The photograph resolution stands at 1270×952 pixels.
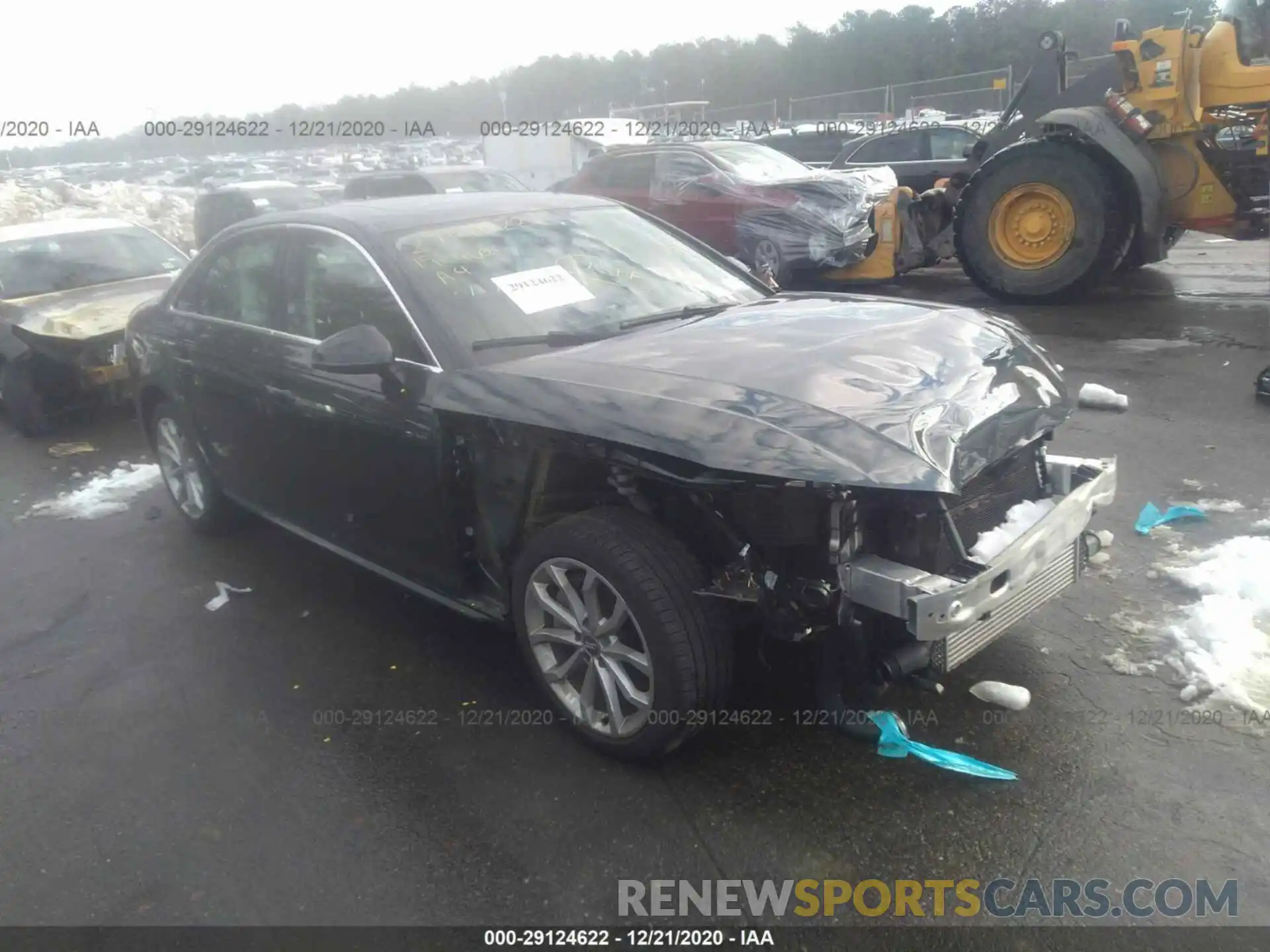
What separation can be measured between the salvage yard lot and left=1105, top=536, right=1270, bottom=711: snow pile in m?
0.10

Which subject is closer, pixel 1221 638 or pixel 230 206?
pixel 1221 638

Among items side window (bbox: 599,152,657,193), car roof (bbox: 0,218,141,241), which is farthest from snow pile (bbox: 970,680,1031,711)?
side window (bbox: 599,152,657,193)

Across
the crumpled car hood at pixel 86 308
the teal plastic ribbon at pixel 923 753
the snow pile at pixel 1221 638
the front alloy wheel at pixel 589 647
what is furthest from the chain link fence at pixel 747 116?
the teal plastic ribbon at pixel 923 753

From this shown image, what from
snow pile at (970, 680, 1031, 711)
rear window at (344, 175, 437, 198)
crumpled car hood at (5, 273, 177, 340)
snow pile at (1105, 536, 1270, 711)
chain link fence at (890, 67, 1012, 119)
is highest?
chain link fence at (890, 67, 1012, 119)

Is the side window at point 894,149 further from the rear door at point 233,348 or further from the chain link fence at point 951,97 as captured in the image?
the chain link fence at point 951,97

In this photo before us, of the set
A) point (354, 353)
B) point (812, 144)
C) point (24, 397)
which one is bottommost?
point (24, 397)

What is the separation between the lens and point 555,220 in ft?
13.3

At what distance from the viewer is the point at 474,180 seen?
15367mm

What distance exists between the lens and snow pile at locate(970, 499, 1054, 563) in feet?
9.26

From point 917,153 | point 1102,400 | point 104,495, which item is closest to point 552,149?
point 917,153

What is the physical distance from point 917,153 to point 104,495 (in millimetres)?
11659

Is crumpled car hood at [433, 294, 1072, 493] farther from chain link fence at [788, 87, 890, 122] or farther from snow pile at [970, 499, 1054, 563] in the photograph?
chain link fence at [788, 87, 890, 122]

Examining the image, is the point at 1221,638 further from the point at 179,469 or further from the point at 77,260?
the point at 77,260

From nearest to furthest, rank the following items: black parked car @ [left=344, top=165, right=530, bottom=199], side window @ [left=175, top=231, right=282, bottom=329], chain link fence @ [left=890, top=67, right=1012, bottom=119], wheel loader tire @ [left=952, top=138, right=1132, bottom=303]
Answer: side window @ [left=175, top=231, right=282, bottom=329] → wheel loader tire @ [left=952, top=138, right=1132, bottom=303] → black parked car @ [left=344, top=165, right=530, bottom=199] → chain link fence @ [left=890, top=67, right=1012, bottom=119]
